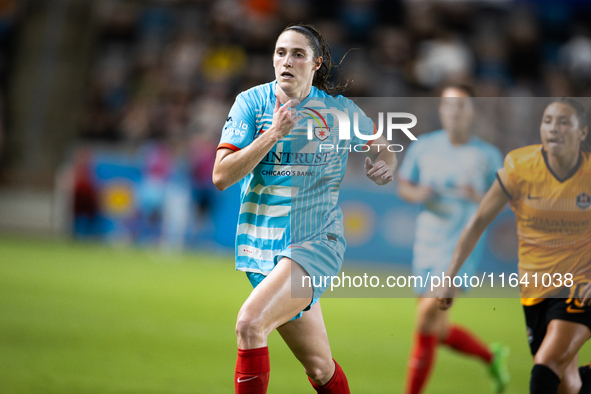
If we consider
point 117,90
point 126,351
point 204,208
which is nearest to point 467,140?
point 126,351

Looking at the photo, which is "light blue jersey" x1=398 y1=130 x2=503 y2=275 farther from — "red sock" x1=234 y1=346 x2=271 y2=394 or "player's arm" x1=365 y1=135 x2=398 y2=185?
"red sock" x1=234 y1=346 x2=271 y2=394

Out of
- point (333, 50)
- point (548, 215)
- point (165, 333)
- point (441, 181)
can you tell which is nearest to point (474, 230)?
point (548, 215)

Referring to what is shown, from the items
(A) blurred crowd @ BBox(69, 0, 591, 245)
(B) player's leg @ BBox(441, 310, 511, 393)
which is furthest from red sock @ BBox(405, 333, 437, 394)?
(A) blurred crowd @ BBox(69, 0, 591, 245)

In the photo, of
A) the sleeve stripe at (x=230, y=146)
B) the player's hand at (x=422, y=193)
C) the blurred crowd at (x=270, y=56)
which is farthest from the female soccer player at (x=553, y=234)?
the blurred crowd at (x=270, y=56)

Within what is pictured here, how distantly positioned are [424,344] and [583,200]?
1.91m

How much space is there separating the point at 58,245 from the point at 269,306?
38.2 ft

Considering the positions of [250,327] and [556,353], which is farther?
[556,353]

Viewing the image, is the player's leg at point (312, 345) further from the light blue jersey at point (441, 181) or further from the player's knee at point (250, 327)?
the light blue jersey at point (441, 181)

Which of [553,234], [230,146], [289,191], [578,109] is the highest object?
[578,109]

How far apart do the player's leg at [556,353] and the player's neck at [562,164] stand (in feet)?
2.67

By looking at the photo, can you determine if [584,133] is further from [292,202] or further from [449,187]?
[449,187]

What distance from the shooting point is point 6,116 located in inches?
738

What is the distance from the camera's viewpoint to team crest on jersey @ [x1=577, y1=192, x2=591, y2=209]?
3.77 meters

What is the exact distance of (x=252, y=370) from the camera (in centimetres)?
329
